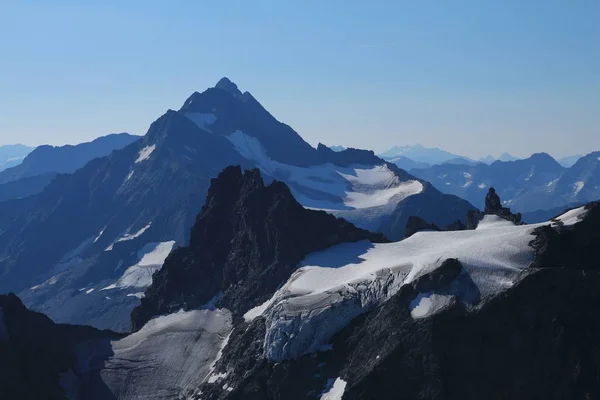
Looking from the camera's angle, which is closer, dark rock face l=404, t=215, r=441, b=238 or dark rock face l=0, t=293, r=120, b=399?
dark rock face l=0, t=293, r=120, b=399

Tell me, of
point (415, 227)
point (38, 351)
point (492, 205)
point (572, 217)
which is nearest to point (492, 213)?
point (492, 205)

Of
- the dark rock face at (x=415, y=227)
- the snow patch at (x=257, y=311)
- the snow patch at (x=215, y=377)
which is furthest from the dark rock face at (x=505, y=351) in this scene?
the dark rock face at (x=415, y=227)

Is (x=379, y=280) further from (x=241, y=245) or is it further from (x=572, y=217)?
(x=241, y=245)

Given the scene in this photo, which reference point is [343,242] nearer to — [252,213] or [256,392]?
[252,213]

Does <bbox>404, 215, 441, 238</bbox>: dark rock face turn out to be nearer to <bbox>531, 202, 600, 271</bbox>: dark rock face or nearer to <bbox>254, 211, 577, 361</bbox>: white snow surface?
<bbox>254, 211, 577, 361</bbox>: white snow surface

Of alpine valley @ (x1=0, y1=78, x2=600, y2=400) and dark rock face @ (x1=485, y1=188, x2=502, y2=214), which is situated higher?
dark rock face @ (x1=485, y1=188, x2=502, y2=214)

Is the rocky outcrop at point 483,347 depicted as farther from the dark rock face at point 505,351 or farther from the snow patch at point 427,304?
the snow patch at point 427,304

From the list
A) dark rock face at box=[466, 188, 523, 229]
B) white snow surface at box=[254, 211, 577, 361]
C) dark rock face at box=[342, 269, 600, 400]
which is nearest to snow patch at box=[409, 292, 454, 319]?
white snow surface at box=[254, 211, 577, 361]

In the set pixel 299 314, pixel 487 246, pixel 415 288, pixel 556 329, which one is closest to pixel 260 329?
pixel 299 314
